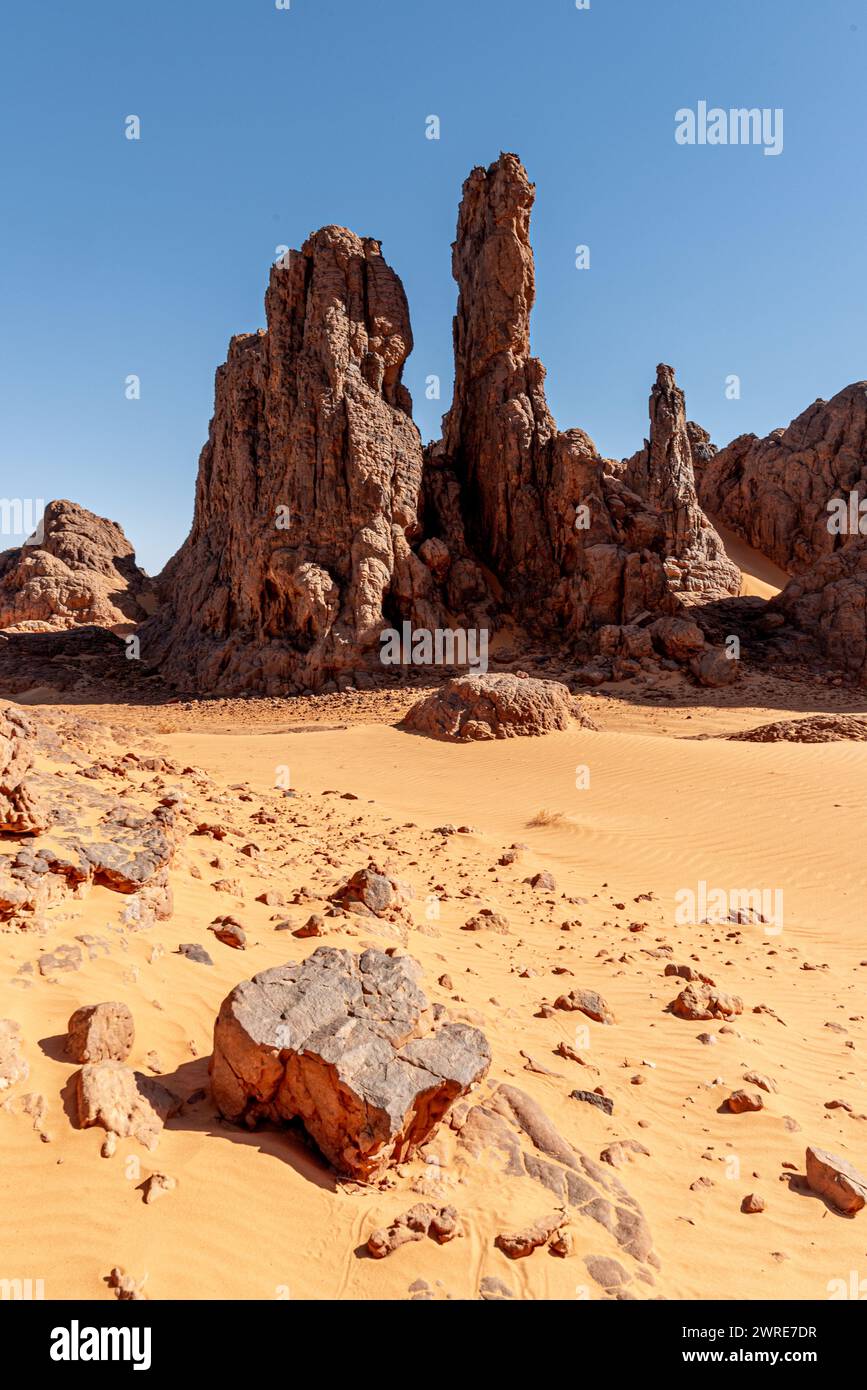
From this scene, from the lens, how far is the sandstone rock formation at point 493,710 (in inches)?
595

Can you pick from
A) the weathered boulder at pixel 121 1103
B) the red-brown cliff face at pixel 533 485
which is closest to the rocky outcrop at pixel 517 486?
the red-brown cliff face at pixel 533 485

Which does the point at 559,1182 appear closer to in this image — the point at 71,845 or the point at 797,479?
the point at 71,845

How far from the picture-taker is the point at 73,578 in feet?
105

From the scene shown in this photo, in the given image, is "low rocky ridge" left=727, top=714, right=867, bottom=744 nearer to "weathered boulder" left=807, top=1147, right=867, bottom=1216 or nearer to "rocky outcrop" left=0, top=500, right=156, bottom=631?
"weathered boulder" left=807, top=1147, right=867, bottom=1216

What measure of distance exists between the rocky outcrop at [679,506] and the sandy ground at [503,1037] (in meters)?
14.7

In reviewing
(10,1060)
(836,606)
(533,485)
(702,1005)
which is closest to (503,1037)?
(702,1005)

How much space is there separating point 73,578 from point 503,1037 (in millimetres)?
33143

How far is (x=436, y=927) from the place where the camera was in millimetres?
6055

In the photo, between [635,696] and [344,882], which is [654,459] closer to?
[635,696]

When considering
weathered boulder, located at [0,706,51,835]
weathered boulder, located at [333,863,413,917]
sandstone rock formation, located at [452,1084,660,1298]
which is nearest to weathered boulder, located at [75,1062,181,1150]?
sandstone rock formation, located at [452,1084,660,1298]

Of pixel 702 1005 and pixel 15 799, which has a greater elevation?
pixel 15 799

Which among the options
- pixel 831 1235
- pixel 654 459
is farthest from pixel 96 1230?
pixel 654 459

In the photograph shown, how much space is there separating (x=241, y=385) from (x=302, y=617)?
980cm

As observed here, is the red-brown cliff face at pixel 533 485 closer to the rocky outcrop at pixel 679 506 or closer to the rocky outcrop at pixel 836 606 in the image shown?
the rocky outcrop at pixel 679 506
